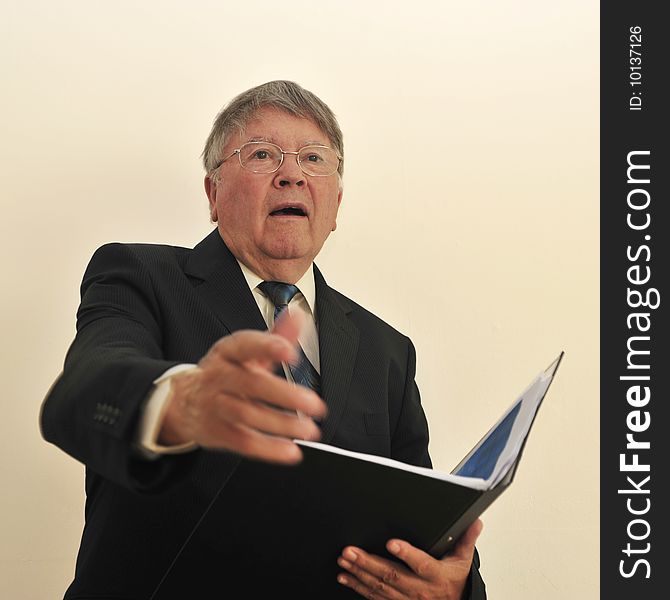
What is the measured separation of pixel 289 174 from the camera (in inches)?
69.2

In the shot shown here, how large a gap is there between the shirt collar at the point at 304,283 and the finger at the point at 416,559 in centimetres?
67

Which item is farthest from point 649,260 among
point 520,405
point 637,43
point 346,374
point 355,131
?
point 520,405

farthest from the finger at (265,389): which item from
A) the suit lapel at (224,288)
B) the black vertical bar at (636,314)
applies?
the black vertical bar at (636,314)

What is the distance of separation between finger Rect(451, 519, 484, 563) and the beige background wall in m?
0.89

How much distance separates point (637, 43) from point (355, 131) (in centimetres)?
79

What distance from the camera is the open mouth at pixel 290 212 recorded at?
1.77 m

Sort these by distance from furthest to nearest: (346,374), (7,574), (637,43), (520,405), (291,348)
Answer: (637,43) < (7,574) < (346,374) < (520,405) < (291,348)

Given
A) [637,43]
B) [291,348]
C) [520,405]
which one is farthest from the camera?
[637,43]

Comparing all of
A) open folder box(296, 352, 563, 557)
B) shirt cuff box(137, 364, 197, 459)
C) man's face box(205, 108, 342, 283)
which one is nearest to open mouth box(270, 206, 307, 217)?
man's face box(205, 108, 342, 283)

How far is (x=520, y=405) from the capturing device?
1259 millimetres

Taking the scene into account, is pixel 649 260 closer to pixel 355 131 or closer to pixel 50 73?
pixel 355 131

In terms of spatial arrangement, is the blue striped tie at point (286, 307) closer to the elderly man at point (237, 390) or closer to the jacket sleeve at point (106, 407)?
the elderly man at point (237, 390)

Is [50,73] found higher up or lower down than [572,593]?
higher up

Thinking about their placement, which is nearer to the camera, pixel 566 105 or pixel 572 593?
pixel 572 593
